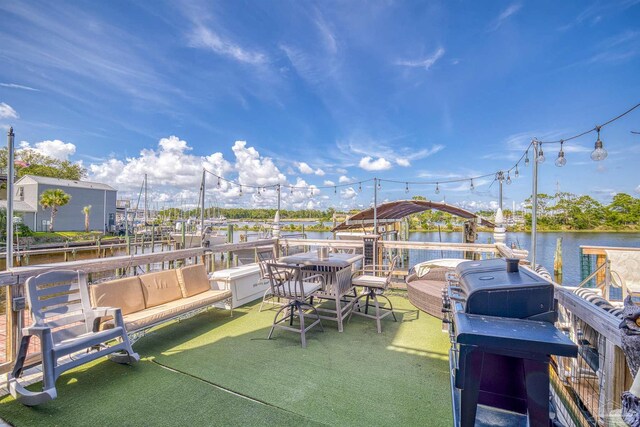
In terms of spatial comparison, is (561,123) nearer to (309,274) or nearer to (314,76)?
(314,76)

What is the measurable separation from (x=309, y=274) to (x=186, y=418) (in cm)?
272

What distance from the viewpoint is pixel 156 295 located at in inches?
140

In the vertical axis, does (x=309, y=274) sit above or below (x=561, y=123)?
below

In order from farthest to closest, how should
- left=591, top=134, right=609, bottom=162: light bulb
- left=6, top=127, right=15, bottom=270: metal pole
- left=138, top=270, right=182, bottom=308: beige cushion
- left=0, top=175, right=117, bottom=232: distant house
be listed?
left=0, top=175, right=117, bottom=232: distant house, left=591, top=134, right=609, bottom=162: light bulb, left=138, top=270, right=182, bottom=308: beige cushion, left=6, top=127, right=15, bottom=270: metal pole

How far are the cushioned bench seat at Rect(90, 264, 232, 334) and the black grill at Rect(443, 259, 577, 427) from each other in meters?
2.96

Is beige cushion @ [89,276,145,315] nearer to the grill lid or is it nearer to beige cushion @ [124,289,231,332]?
beige cushion @ [124,289,231,332]

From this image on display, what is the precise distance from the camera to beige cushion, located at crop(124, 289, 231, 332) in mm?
2954

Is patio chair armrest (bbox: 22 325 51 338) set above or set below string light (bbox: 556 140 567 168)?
below

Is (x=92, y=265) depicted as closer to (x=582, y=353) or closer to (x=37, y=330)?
(x=37, y=330)

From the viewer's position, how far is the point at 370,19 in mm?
8172

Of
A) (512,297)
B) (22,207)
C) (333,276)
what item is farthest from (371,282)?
(22,207)

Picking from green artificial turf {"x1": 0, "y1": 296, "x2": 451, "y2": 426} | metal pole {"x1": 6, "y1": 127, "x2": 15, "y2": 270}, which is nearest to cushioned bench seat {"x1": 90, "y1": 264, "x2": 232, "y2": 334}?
green artificial turf {"x1": 0, "y1": 296, "x2": 451, "y2": 426}

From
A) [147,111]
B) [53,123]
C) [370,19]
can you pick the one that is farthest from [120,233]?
[370,19]

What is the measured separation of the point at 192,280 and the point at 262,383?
6.44ft
